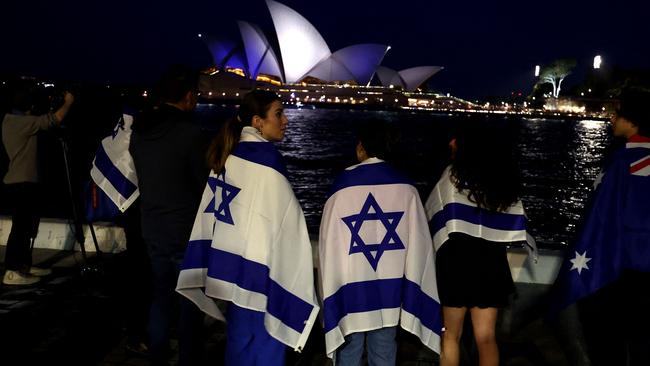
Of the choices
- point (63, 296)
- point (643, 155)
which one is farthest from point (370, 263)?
point (63, 296)

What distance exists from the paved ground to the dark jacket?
84cm

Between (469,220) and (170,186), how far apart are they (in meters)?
1.30

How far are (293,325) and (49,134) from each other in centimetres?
269

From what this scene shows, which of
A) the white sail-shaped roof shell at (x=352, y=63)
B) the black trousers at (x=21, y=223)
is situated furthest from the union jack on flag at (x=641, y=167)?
the white sail-shaped roof shell at (x=352, y=63)

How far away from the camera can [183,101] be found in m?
2.56

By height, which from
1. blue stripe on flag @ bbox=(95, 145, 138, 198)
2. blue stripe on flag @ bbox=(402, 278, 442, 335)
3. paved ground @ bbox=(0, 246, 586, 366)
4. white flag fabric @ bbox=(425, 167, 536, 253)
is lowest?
paved ground @ bbox=(0, 246, 586, 366)

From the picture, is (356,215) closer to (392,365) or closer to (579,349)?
(392,365)

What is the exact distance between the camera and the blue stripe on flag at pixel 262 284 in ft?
7.22

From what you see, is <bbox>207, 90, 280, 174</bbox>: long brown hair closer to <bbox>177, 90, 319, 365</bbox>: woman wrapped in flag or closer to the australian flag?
<bbox>177, 90, 319, 365</bbox>: woman wrapped in flag

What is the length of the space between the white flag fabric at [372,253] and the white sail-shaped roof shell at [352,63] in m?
75.1

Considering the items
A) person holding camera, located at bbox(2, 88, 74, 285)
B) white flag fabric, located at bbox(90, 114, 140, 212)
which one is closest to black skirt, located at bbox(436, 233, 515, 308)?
white flag fabric, located at bbox(90, 114, 140, 212)

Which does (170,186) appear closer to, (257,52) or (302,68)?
(257,52)

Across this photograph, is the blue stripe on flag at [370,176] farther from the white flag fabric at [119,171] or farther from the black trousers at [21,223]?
the black trousers at [21,223]

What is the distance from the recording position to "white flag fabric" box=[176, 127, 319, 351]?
2193mm
